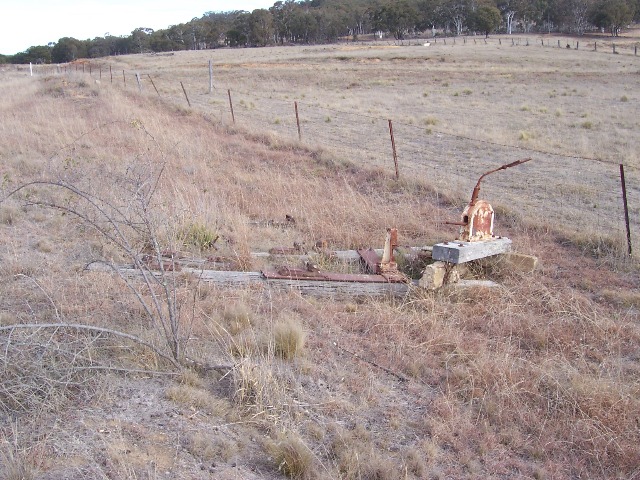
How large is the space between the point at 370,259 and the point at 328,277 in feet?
2.62

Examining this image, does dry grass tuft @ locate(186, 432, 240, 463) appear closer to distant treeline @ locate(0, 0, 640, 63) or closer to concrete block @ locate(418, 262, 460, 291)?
concrete block @ locate(418, 262, 460, 291)

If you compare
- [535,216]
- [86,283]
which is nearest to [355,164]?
[535,216]

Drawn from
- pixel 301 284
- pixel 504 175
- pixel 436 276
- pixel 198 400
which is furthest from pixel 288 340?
pixel 504 175

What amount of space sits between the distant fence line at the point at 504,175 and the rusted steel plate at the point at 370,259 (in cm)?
264

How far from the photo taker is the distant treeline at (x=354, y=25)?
95875 millimetres

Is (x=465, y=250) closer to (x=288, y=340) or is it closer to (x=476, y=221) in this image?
(x=476, y=221)

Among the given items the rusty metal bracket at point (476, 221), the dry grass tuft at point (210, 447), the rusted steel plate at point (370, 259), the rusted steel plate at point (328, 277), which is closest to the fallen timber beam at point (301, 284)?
the rusted steel plate at point (328, 277)

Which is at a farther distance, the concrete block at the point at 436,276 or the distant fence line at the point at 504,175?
the distant fence line at the point at 504,175

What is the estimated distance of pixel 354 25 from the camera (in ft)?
359

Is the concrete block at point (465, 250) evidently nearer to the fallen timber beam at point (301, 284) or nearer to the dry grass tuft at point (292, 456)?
the fallen timber beam at point (301, 284)

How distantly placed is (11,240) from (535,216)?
22.2 ft

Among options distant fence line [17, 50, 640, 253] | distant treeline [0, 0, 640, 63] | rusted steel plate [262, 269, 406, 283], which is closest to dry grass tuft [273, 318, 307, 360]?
rusted steel plate [262, 269, 406, 283]

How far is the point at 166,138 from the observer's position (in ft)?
44.8

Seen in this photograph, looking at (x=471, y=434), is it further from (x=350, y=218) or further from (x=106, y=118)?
(x=106, y=118)
